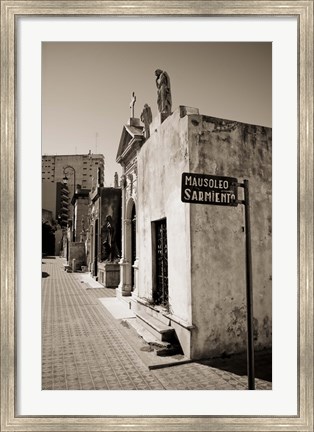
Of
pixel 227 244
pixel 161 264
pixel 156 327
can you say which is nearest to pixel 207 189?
pixel 227 244

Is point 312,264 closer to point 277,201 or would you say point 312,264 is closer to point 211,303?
point 277,201

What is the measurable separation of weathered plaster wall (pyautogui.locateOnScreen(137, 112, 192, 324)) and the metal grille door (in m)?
0.19

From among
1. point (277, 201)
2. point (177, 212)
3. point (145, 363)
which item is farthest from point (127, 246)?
point (277, 201)

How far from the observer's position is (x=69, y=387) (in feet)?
15.3

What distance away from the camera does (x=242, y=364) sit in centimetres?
535

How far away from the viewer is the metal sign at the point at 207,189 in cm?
308

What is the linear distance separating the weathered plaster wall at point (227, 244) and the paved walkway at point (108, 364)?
753 mm

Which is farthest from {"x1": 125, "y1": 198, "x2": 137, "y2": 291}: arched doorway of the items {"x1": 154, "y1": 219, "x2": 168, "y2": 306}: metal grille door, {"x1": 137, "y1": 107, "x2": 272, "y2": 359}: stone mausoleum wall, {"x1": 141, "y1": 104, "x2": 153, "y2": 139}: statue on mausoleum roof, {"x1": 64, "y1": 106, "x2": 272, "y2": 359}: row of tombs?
{"x1": 137, "y1": 107, "x2": 272, "y2": 359}: stone mausoleum wall

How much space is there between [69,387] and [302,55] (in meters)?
5.04

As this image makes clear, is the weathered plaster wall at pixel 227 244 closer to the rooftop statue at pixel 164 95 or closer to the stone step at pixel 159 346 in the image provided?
the stone step at pixel 159 346

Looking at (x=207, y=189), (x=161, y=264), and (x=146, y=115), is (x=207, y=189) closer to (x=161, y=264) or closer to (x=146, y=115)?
(x=161, y=264)

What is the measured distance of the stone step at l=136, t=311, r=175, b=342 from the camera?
6.13 metres

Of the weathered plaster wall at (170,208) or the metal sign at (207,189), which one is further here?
the weathered plaster wall at (170,208)

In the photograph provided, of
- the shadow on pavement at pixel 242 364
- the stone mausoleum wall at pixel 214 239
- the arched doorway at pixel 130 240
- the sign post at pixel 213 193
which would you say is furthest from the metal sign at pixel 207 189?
the arched doorway at pixel 130 240
